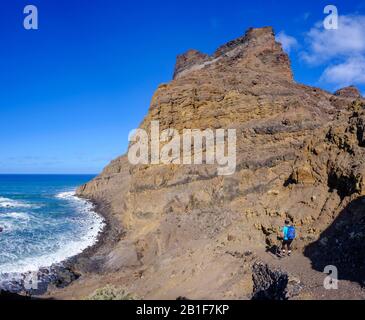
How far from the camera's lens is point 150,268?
21.4 m

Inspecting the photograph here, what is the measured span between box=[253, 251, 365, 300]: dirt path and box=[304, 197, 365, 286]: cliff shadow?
0.28 metres

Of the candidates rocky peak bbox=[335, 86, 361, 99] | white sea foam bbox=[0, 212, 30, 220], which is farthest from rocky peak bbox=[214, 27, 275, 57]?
white sea foam bbox=[0, 212, 30, 220]

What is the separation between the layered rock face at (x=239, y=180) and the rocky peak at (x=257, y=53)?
13cm

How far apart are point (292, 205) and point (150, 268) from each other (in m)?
8.93

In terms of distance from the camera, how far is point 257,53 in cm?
3691

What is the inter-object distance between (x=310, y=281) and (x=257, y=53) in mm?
28689

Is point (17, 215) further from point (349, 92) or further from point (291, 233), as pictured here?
point (349, 92)

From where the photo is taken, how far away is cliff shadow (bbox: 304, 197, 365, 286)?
12.0 meters

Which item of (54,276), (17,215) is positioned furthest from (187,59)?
(54,276)

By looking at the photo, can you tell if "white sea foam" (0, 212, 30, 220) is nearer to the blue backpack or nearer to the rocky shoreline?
the rocky shoreline

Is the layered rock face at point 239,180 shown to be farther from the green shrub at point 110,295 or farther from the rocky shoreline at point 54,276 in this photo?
the green shrub at point 110,295

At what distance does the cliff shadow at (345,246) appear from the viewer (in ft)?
39.3

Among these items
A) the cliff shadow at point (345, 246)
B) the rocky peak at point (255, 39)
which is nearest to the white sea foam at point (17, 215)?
the rocky peak at point (255, 39)
